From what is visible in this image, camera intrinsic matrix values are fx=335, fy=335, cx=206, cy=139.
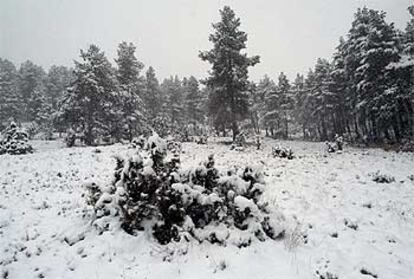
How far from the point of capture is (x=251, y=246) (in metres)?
7.59

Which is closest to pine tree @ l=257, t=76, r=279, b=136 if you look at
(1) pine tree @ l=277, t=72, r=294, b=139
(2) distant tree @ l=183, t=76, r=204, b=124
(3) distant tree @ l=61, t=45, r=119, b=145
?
(1) pine tree @ l=277, t=72, r=294, b=139

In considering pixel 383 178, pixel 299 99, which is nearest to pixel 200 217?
pixel 383 178

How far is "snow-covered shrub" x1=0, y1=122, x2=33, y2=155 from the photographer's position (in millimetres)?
27688

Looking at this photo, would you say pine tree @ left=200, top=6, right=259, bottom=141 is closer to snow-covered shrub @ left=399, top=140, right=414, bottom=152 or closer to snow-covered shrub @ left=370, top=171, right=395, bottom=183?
snow-covered shrub @ left=399, top=140, right=414, bottom=152

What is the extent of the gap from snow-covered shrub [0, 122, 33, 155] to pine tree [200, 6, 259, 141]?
1712cm

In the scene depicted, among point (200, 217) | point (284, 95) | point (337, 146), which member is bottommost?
point (200, 217)

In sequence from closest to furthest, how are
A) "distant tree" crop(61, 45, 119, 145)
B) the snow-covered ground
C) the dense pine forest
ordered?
the snow-covered ground → the dense pine forest → "distant tree" crop(61, 45, 119, 145)

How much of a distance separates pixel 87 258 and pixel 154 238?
58.7 inches

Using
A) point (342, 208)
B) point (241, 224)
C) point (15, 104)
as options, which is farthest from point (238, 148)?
point (15, 104)

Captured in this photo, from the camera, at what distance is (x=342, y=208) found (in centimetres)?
1044

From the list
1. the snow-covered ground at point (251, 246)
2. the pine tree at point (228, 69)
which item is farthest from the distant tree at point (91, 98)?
the snow-covered ground at point (251, 246)

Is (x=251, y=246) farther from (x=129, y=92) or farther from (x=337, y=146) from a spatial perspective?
(x=129, y=92)

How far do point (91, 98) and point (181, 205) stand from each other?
30578mm

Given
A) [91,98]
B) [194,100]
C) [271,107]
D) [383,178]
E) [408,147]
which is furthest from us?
[271,107]
